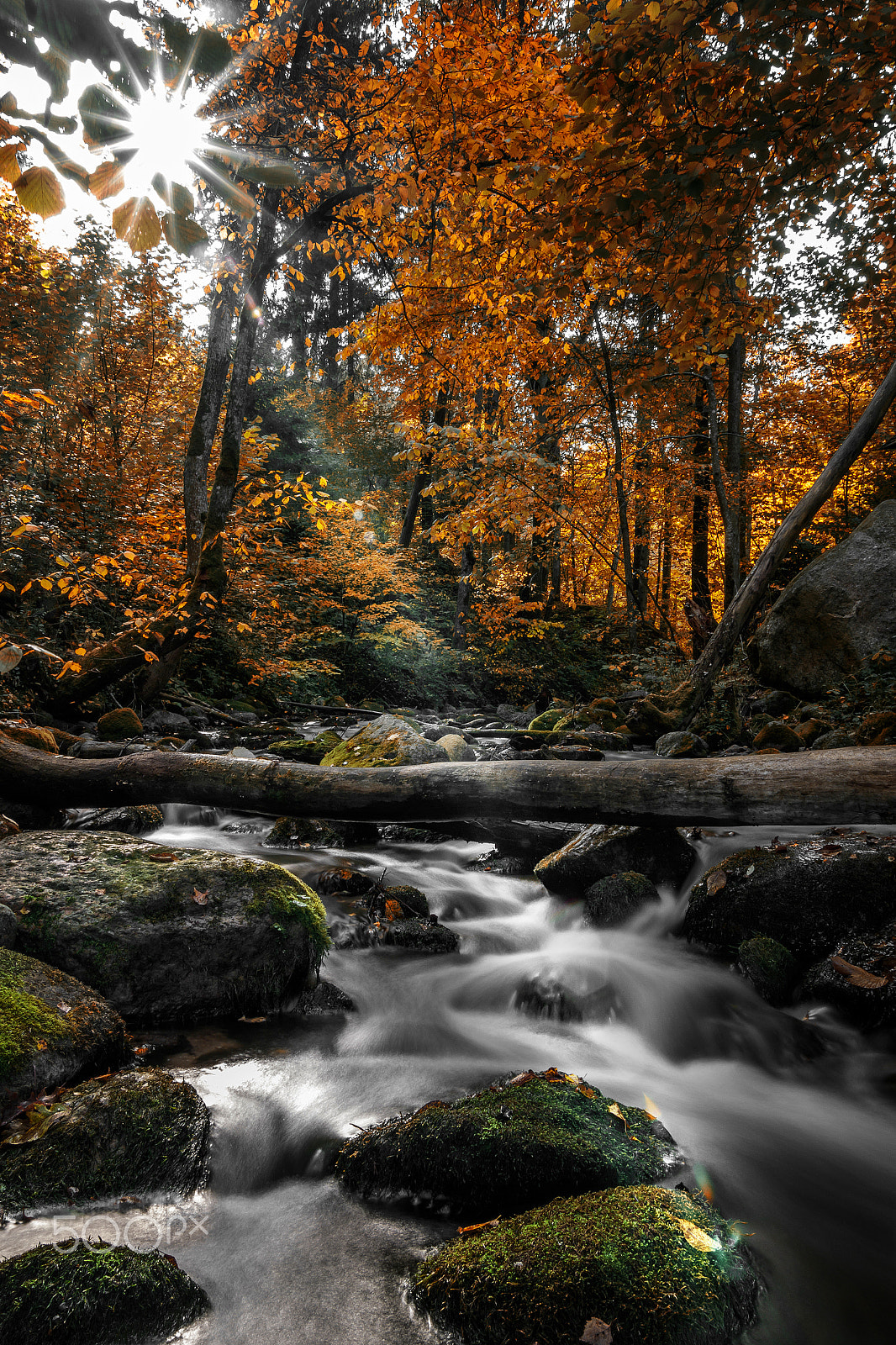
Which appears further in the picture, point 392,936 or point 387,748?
point 387,748

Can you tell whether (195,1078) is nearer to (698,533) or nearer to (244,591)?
(244,591)

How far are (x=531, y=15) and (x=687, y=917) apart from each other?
10.0 meters

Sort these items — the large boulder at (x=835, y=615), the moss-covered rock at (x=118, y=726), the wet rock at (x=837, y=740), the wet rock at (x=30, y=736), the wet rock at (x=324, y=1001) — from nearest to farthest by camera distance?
the wet rock at (x=324, y=1001)
the wet rock at (x=30, y=736)
the wet rock at (x=837, y=740)
the moss-covered rock at (x=118, y=726)
the large boulder at (x=835, y=615)

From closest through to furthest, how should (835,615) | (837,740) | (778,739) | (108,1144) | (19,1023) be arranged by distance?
(108,1144), (19,1023), (837,740), (778,739), (835,615)

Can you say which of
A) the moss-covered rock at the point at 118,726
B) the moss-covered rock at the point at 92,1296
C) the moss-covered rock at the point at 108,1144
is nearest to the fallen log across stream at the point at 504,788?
the moss-covered rock at the point at 108,1144

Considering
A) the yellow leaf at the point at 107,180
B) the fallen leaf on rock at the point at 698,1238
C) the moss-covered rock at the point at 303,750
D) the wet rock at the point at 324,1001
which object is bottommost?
the wet rock at the point at 324,1001

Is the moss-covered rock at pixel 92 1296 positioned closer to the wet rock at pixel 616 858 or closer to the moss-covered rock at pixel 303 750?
the wet rock at pixel 616 858

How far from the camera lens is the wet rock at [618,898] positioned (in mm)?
4492

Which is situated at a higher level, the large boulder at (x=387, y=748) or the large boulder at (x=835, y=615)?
the large boulder at (x=835, y=615)

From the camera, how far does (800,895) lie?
12.1 ft

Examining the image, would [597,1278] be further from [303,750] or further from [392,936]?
[303,750]

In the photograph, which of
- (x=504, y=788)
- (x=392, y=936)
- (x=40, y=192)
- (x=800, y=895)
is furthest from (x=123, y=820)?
(x=800, y=895)

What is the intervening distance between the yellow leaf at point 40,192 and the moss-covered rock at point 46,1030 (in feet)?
8.36

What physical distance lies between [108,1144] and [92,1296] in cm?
60
